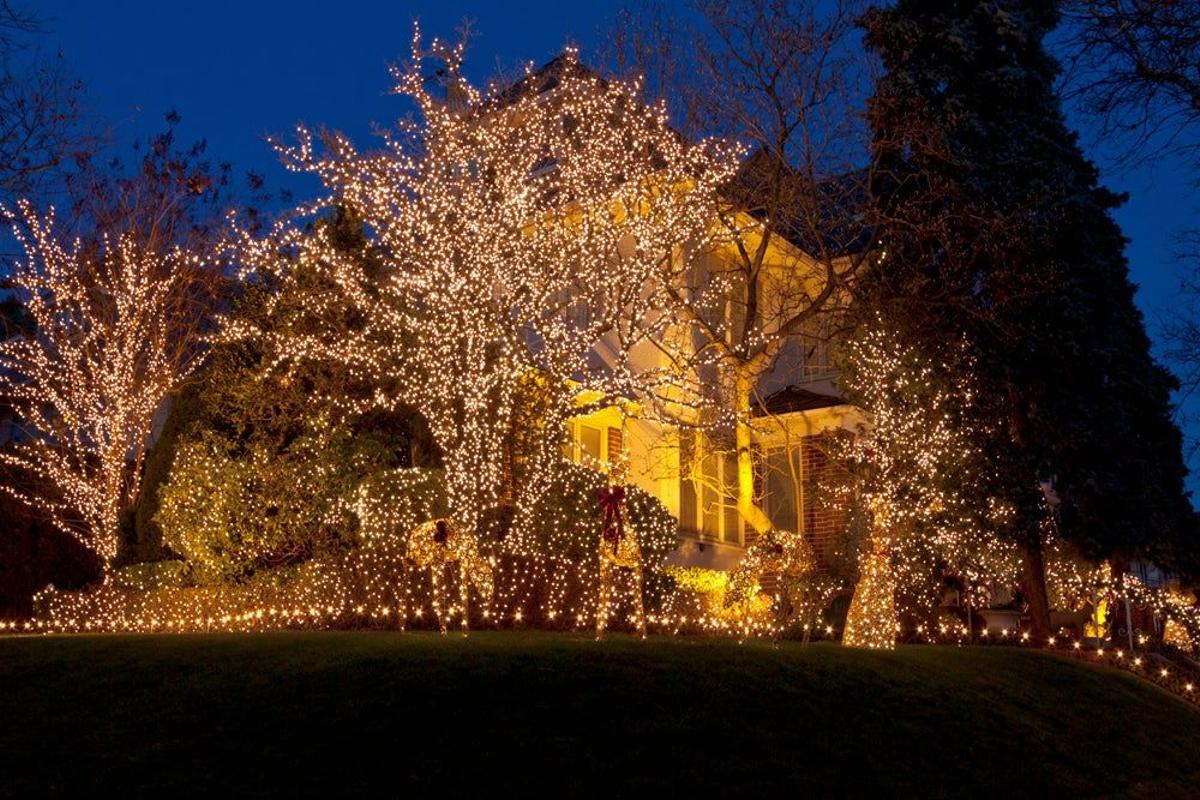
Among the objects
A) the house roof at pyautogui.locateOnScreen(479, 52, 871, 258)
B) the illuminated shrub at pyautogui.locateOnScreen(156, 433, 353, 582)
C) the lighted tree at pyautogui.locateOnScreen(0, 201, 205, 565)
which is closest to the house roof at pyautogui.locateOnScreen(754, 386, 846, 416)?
the house roof at pyautogui.locateOnScreen(479, 52, 871, 258)

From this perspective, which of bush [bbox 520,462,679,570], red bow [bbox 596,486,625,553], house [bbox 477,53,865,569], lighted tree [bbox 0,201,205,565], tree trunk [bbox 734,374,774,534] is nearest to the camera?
red bow [bbox 596,486,625,553]

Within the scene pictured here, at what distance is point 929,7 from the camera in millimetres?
17531

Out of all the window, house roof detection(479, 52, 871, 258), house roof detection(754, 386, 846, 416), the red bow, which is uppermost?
house roof detection(479, 52, 871, 258)

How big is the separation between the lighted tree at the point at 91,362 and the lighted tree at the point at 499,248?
288 centimetres

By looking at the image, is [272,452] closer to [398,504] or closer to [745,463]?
[398,504]

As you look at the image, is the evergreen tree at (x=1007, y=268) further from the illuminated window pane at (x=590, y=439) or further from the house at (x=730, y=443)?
the illuminated window pane at (x=590, y=439)

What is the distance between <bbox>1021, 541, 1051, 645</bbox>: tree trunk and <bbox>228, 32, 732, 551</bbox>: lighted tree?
553 centimetres

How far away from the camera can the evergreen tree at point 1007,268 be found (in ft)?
53.1

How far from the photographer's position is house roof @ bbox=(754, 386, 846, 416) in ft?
66.5

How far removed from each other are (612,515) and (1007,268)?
775 cm

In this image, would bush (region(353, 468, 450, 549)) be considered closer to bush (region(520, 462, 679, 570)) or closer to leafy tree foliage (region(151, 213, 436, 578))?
leafy tree foliage (region(151, 213, 436, 578))

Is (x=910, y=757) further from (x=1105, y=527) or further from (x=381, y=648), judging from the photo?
(x=1105, y=527)

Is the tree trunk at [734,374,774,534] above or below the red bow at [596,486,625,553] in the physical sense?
above

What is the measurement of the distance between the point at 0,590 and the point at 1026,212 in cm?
1682
